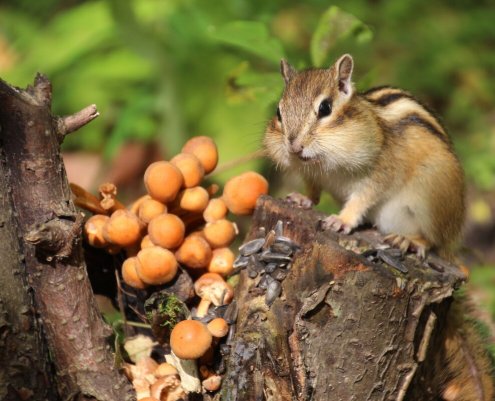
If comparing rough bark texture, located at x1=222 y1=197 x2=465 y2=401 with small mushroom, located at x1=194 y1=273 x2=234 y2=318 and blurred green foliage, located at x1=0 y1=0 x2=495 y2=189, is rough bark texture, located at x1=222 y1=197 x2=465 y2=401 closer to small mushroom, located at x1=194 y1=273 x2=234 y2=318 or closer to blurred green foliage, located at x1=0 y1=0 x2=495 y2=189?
small mushroom, located at x1=194 y1=273 x2=234 y2=318

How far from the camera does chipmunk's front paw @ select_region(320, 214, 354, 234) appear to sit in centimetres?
272

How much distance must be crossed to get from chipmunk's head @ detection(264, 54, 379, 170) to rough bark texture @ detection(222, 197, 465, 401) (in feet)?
2.22

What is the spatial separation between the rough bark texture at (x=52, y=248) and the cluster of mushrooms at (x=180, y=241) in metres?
0.17

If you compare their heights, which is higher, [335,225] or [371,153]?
[371,153]

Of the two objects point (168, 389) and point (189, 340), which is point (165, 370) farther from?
point (189, 340)

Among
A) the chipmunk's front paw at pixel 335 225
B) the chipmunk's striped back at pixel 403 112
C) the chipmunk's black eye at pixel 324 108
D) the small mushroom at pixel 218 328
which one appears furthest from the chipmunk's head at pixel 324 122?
the small mushroom at pixel 218 328

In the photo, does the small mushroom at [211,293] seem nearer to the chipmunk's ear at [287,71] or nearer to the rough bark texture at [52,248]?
the rough bark texture at [52,248]

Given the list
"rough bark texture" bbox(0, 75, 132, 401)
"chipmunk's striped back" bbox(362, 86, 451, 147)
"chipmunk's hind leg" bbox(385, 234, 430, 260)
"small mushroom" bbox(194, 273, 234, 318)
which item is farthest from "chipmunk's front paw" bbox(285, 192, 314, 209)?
"rough bark texture" bbox(0, 75, 132, 401)

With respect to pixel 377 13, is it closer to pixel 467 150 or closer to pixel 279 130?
pixel 467 150

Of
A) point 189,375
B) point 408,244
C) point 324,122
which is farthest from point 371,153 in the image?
point 189,375

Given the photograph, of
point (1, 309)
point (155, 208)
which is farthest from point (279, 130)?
point (1, 309)

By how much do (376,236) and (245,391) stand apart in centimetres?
89

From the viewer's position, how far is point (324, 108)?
3135mm

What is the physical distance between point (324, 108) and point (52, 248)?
1338 mm
